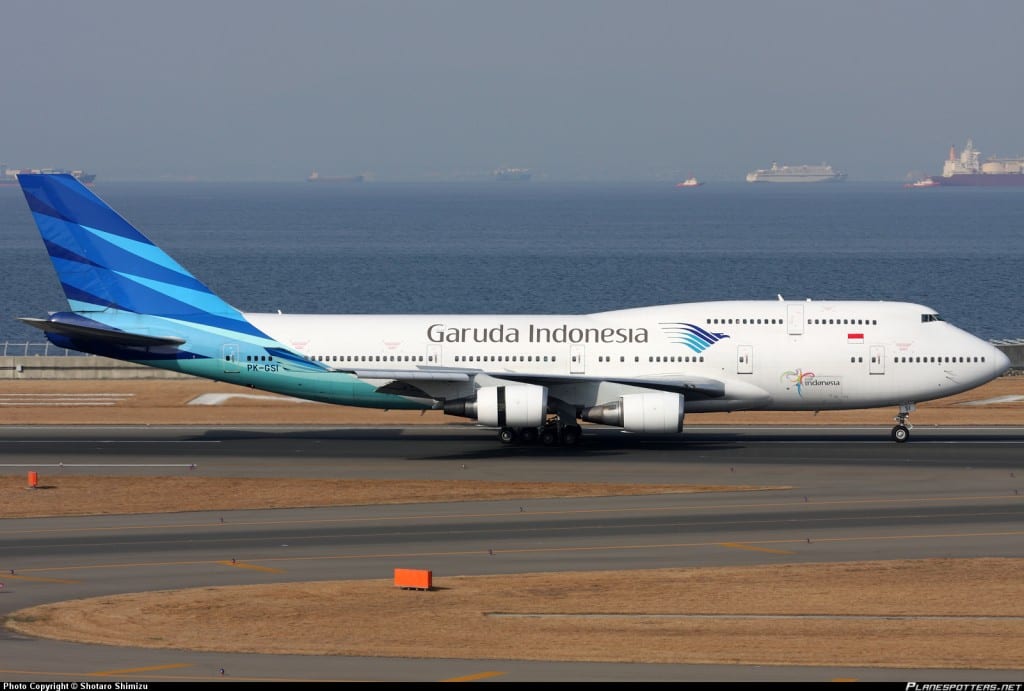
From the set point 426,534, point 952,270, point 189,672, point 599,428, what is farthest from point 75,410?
point 952,270

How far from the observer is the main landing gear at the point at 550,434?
178 feet

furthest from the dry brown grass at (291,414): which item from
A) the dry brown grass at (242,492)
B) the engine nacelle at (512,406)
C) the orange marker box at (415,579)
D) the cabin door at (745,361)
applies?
the orange marker box at (415,579)

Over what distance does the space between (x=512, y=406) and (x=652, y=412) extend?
16.5 feet

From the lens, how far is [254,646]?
→ 25812 millimetres

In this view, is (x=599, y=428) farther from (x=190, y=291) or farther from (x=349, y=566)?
(x=349, y=566)

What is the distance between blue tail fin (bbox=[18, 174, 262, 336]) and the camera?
178ft

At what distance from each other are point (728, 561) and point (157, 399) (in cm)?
4172

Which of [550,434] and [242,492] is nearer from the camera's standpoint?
[242,492]

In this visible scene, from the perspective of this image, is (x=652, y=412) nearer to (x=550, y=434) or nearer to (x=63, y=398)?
(x=550, y=434)

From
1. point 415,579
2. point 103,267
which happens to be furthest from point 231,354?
point 415,579

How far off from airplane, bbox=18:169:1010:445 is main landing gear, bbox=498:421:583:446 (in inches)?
2.0

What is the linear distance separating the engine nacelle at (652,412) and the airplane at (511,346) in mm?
1772

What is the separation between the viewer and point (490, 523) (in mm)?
39031

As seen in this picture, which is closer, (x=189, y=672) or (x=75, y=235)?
(x=189, y=672)
